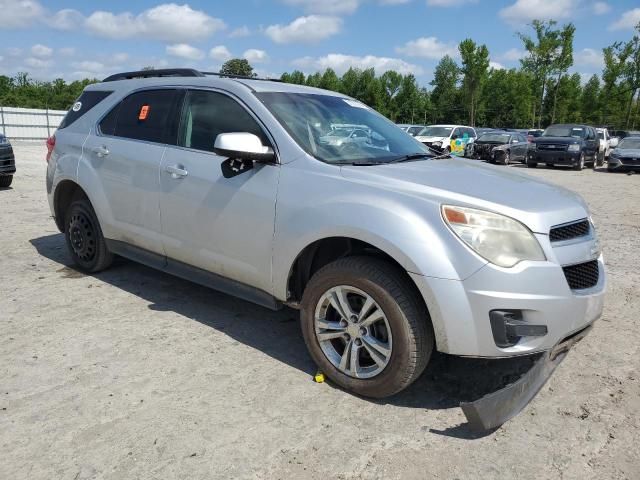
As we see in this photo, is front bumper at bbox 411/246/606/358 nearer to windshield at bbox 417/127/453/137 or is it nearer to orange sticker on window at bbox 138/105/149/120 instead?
orange sticker on window at bbox 138/105/149/120

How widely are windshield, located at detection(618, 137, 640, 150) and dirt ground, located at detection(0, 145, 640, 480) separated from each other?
19.7 metres

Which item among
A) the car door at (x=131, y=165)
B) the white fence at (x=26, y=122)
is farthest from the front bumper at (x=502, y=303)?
the white fence at (x=26, y=122)

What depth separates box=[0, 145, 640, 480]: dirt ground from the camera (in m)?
2.58

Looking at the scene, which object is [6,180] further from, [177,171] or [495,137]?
[495,137]

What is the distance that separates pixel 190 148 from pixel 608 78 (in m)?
50.0

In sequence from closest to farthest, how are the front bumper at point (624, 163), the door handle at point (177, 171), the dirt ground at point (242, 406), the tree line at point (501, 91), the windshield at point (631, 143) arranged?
the dirt ground at point (242, 406) < the door handle at point (177, 171) < the front bumper at point (624, 163) < the windshield at point (631, 143) < the tree line at point (501, 91)

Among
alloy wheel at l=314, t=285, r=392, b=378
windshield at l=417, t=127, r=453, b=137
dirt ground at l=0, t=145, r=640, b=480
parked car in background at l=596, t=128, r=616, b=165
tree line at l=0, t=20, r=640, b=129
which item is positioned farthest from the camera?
tree line at l=0, t=20, r=640, b=129

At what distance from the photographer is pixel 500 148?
870 inches

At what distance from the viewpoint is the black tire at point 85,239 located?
5.01m

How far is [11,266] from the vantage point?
18.3 ft

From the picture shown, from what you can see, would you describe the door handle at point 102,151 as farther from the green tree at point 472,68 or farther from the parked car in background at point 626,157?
the green tree at point 472,68

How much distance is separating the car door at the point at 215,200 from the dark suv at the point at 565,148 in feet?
66.4

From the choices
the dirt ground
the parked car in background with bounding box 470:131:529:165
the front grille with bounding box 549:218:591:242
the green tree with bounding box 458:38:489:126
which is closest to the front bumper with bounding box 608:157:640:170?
the parked car in background with bounding box 470:131:529:165

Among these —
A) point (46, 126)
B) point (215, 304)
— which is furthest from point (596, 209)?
point (46, 126)
